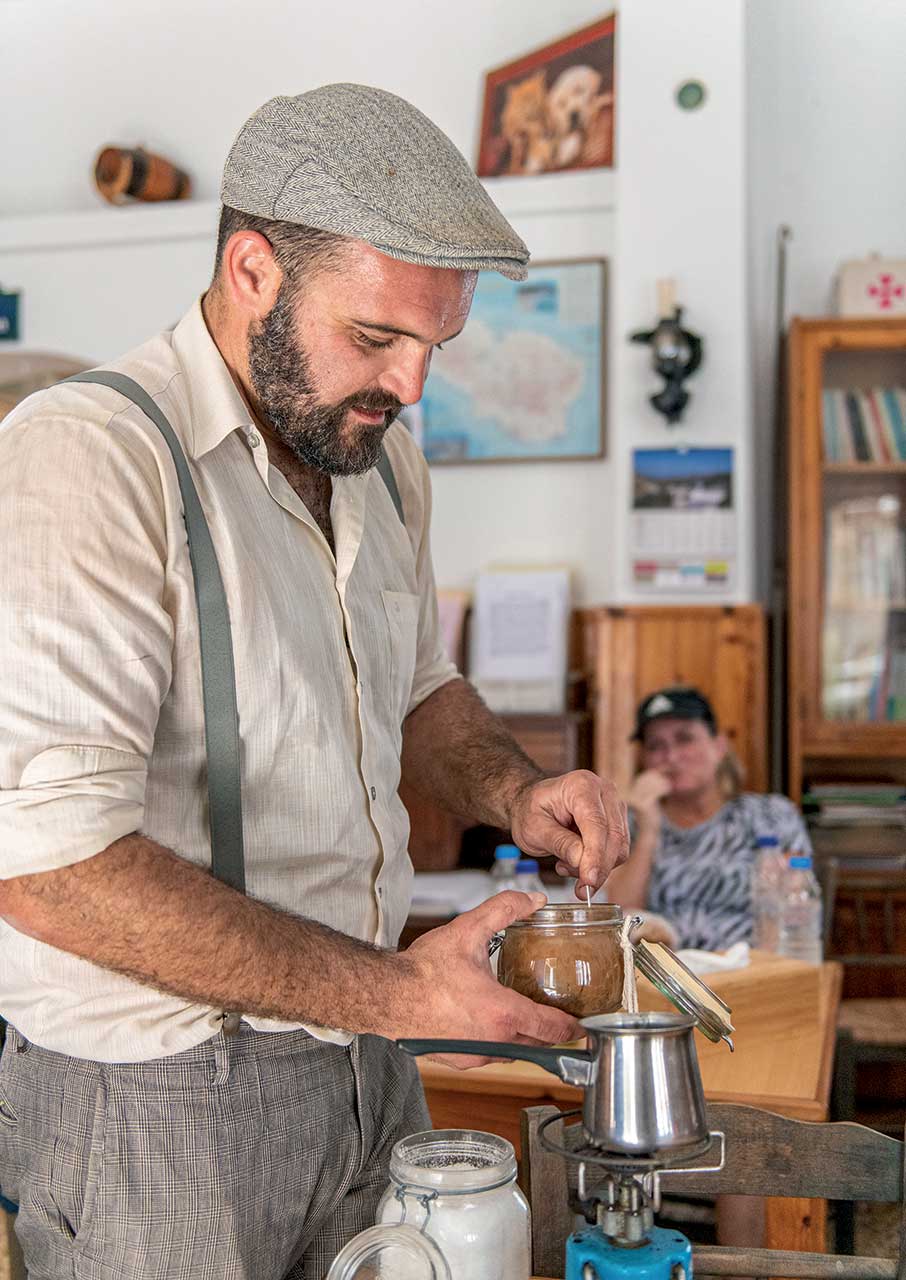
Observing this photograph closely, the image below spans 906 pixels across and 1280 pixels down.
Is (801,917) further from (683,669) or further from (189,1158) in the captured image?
(189,1158)

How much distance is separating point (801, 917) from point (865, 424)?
1736mm

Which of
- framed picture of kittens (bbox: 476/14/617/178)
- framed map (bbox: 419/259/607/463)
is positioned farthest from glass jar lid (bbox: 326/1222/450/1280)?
framed picture of kittens (bbox: 476/14/617/178)

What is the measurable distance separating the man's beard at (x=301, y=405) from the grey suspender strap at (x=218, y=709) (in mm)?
159

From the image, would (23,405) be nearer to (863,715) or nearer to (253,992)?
(253,992)

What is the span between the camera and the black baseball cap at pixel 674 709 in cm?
352

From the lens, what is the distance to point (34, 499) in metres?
1.08

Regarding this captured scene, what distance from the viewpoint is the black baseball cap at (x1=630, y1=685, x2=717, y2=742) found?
3.52 meters

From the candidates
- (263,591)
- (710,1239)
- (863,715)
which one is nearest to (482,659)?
(863,715)

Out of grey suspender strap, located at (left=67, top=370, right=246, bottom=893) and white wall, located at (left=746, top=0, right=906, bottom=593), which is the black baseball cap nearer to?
white wall, located at (left=746, top=0, right=906, bottom=593)

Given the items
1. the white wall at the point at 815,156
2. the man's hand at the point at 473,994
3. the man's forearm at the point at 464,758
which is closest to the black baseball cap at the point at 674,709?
the white wall at the point at 815,156

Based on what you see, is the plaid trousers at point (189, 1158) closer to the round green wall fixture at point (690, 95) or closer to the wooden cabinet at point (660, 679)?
the wooden cabinet at point (660, 679)

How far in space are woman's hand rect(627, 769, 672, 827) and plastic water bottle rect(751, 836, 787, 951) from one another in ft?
0.94

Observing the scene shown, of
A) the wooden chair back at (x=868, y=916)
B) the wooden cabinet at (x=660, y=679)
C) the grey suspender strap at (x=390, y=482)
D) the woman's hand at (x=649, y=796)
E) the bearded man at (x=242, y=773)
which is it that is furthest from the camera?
the wooden cabinet at (x=660, y=679)

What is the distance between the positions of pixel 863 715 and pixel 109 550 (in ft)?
11.0
